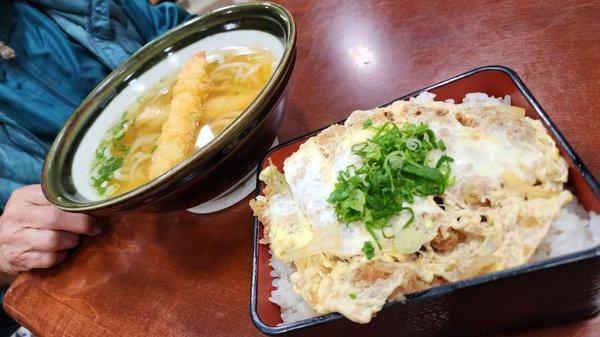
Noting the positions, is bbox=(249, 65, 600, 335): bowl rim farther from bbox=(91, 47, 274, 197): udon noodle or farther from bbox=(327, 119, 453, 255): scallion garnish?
bbox=(91, 47, 274, 197): udon noodle

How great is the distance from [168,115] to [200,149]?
1.64ft

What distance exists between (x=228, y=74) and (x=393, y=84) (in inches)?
22.2

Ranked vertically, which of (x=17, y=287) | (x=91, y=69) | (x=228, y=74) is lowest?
(x=17, y=287)

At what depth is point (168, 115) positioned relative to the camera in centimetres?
156

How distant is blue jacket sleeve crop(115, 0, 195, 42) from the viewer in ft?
8.10

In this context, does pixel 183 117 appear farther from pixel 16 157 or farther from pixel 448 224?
pixel 16 157

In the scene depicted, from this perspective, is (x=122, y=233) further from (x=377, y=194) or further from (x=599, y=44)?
(x=599, y=44)

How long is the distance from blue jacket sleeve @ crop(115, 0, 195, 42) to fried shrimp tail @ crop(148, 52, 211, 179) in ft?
3.52

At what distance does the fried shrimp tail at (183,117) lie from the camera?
1358mm

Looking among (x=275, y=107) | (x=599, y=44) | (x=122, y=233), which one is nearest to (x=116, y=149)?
(x=122, y=233)

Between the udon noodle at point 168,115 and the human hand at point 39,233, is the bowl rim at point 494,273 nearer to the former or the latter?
the udon noodle at point 168,115

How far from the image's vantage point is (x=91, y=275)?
156 cm

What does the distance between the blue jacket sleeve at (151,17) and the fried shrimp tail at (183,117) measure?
1072 mm

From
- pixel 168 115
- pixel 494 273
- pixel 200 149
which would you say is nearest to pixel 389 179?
pixel 494 273
